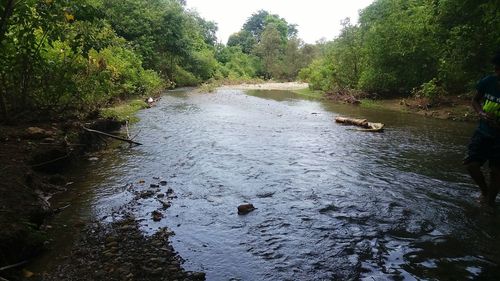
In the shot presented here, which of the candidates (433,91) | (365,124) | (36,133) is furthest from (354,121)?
(36,133)

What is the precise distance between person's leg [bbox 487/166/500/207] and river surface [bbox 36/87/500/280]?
296 millimetres

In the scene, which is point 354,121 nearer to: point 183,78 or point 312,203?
point 312,203

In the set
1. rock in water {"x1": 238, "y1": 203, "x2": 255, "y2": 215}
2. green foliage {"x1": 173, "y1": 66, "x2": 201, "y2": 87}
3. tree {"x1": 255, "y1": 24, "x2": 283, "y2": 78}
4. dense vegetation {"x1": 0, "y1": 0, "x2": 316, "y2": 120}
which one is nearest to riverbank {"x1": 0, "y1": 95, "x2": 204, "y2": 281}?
rock in water {"x1": 238, "y1": 203, "x2": 255, "y2": 215}

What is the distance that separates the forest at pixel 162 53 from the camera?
9500mm

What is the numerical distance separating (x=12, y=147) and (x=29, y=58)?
2.80 meters

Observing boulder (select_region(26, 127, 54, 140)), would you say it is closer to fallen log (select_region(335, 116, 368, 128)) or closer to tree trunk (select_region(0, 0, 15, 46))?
tree trunk (select_region(0, 0, 15, 46))

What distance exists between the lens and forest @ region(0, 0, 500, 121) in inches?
374

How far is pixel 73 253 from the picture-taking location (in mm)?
5090

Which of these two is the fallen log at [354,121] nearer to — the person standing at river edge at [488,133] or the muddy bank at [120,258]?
the person standing at river edge at [488,133]

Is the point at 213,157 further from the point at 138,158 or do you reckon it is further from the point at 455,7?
the point at 455,7

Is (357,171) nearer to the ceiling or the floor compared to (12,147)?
nearer to the floor

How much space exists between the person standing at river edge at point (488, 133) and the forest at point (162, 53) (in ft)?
27.6

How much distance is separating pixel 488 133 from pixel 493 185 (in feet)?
3.12

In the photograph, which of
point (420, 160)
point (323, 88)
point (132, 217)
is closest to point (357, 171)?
point (420, 160)
